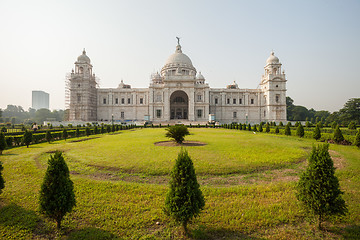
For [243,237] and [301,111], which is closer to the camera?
[243,237]

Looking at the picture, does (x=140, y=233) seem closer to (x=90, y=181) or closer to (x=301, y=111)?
(x=90, y=181)

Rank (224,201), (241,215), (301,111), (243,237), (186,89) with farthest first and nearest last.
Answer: (301,111) → (186,89) → (224,201) → (241,215) → (243,237)

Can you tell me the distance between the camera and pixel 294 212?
4.30 m

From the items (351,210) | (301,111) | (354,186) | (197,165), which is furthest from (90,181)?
(301,111)

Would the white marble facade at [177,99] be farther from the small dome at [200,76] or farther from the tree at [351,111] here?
the tree at [351,111]

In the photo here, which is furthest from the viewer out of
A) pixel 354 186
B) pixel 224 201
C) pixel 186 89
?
pixel 186 89

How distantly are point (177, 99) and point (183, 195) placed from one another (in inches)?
2093

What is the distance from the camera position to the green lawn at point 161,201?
12.1 ft

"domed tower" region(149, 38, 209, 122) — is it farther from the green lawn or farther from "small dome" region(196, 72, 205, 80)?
the green lawn

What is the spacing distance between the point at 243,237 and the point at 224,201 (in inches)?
50.7

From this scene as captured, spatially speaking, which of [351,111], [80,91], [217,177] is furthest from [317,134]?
[80,91]

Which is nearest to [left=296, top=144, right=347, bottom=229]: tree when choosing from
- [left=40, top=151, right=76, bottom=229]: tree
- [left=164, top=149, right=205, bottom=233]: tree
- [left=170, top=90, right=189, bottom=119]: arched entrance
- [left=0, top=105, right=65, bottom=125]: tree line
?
[left=164, top=149, right=205, bottom=233]: tree

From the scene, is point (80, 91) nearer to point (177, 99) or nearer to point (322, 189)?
point (177, 99)

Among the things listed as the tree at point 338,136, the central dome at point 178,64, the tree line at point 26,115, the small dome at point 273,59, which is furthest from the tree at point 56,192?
the tree line at point 26,115
